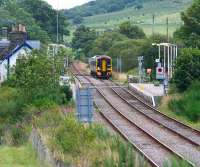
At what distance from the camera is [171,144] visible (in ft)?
99.3

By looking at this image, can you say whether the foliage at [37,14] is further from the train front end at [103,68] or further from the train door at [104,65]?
the train door at [104,65]

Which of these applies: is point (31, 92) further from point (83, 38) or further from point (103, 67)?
point (83, 38)

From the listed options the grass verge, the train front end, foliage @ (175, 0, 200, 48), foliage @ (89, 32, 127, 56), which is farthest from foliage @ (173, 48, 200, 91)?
foliage @ (89, 32, 127, 56)

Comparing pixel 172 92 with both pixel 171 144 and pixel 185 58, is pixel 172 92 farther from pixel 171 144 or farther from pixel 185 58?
pixel 171 144

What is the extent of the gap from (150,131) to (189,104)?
284 inches

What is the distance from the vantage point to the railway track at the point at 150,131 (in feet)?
89.0

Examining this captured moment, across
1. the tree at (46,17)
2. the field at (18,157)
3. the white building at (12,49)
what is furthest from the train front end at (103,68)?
the tree at (46,17)

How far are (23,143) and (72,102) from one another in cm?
1102

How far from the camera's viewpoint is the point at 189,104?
41.7 metres

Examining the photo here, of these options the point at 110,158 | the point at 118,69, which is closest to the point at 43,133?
the point at 110,158

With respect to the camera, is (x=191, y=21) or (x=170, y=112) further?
(x=191, y=21)

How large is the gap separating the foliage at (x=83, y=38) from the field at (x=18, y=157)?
11835 centimetres

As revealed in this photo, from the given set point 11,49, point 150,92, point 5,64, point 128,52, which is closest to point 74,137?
point 150,92

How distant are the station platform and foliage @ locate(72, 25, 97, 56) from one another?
92076 millimetres
